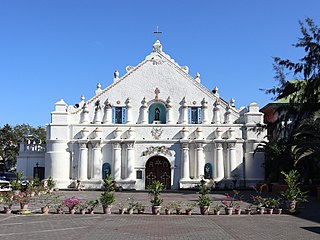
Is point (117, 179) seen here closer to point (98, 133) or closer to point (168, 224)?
point (98, 133)

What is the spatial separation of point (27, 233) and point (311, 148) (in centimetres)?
→ 1749

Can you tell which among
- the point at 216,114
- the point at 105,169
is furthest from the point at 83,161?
the point at 216,114

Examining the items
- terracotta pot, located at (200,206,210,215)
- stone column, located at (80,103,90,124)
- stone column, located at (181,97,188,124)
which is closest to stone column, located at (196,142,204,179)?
stone column, located at (181,97,188,124)

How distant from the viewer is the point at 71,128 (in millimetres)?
36906

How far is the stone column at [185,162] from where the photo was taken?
3541 cm

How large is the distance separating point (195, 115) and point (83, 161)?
10.4m

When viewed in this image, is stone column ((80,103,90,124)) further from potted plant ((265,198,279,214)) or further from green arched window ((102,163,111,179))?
potted plant ((265,198,279,214))

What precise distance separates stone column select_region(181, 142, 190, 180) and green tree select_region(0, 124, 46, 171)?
37959mm

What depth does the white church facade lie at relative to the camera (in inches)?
1411

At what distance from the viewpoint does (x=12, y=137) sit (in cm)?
6925

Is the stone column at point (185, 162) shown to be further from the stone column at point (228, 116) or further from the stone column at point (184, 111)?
the stone column at point (228, 116)

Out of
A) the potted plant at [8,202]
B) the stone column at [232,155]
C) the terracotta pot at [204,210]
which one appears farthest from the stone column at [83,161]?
the terracotta pot at [204,210]

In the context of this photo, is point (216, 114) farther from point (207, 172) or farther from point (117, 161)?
point (117, 161)

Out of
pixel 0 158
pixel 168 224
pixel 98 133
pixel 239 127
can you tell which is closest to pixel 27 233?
pixel 168 224
